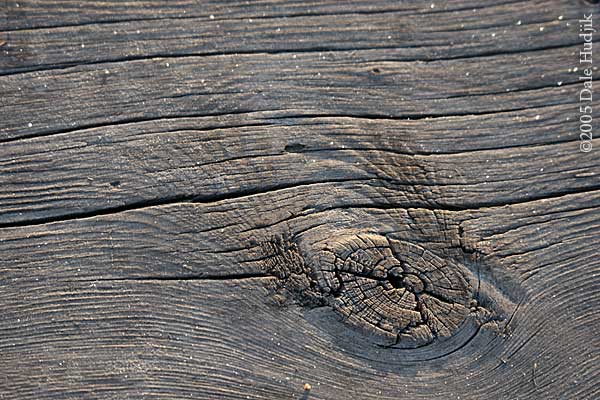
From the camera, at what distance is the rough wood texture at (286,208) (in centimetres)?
173

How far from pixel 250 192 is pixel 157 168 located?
28 cm

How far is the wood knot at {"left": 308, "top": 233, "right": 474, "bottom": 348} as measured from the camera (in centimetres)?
169

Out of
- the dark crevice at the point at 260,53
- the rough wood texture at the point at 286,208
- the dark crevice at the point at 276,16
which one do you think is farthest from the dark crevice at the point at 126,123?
the dark crevice at the point at 276,16

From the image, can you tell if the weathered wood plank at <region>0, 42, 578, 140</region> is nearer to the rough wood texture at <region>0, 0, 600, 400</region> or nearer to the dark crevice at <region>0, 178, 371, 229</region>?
the rough wood texture at <region>0, 0, 600, 400</region>

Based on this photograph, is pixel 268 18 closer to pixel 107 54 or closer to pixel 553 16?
pixel 107 54

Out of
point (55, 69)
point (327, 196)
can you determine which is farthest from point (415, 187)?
point (55, 69)

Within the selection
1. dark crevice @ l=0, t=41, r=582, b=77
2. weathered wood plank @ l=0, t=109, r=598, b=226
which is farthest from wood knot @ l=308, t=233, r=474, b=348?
dark crevice @ l=0, t=41, r=582, b=77

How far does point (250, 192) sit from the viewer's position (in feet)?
5.78

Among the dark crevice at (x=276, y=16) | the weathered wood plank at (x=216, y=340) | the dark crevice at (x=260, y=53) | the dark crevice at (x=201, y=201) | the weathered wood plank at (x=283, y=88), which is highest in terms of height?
the dark crevice at (x=276, y=16)

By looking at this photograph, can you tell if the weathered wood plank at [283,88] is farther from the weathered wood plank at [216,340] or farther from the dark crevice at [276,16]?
the weathered wood plank at [216,340]

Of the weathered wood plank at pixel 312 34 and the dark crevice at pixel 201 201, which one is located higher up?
the weathered wood plank at pixel 312 34

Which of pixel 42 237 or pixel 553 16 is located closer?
pixel 42 237

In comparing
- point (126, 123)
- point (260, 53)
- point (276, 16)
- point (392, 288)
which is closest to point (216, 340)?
point (392, 288)

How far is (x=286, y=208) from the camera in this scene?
175 cm
